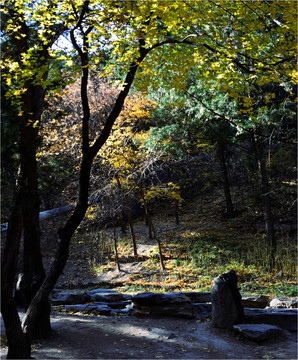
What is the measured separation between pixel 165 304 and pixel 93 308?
1759 mm

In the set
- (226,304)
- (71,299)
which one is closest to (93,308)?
(71,299)

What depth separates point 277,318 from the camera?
19.1 ft

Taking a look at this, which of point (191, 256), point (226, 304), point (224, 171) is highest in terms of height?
point (224, 171)

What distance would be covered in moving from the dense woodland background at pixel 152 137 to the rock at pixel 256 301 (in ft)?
2.84

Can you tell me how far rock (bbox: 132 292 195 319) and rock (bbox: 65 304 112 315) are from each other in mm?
739

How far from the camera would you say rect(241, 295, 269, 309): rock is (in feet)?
24.7

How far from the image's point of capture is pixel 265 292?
856 cm

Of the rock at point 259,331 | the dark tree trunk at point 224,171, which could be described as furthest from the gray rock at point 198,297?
the dark tree trunk at point 224,171

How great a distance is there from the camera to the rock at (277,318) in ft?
18.8

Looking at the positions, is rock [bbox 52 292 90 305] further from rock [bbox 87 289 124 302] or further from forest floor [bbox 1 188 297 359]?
forest floor [bbox 1 188 297 359]

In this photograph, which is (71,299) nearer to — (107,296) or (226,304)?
(107,296)

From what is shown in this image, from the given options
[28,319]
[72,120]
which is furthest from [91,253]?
[28,319]

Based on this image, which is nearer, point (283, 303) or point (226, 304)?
point (226, 304)

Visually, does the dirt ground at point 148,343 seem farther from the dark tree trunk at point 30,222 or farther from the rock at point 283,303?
the rock at point 283,303
